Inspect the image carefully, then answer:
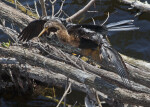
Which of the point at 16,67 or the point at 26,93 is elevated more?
the point at 16,67

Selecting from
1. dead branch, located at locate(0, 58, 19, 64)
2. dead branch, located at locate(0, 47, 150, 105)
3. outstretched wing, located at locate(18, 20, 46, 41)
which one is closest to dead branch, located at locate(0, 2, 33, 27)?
outstretched wing, located at locate(18, 20, 46, 41)

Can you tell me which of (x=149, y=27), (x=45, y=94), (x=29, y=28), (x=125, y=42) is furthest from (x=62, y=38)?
(x=149, y=27)

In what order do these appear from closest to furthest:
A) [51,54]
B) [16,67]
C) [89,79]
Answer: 1. [89,79]
2. [51,54]
3. [16,67]

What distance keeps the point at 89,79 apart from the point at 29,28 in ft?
4.66

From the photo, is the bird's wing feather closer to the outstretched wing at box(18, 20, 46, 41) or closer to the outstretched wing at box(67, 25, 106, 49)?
the outstretched wing at box(67, 25, 106, 49)

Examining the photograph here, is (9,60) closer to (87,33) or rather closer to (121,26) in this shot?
(87,33)

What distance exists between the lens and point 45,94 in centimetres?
477

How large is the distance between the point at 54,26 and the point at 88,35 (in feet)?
2.16

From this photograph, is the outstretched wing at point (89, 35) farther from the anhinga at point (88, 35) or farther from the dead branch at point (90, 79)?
the dead branch at point (90, 79)

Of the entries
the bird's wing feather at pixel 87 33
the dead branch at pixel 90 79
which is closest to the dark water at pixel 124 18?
the bird's wing feather at pixel 87 33

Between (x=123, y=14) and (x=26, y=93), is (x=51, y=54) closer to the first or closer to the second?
(x=26, y=93)

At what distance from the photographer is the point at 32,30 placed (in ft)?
11.5

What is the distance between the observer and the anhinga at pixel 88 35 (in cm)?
270

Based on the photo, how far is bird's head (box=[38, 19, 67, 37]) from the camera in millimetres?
3355
